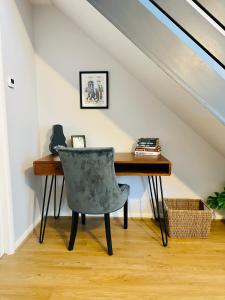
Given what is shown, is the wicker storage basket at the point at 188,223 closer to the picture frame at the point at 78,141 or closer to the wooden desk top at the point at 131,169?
the wooden desk top at the point at 131,169

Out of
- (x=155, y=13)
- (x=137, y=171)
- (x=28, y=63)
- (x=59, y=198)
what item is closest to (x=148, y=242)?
(x=137, y=171)

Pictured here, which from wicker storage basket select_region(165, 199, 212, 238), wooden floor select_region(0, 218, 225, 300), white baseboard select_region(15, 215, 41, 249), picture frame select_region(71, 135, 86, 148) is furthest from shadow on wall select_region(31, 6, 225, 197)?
white baseboard select_region(15, 215, 41, 249)

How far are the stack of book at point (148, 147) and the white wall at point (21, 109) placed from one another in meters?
1.05

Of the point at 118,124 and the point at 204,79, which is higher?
the point at 204,79

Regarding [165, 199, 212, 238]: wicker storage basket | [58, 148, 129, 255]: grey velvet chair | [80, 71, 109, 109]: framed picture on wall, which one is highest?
[80, 71, 109, 109]: framed picture on wall

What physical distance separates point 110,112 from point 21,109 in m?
0.87

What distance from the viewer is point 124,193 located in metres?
1.90

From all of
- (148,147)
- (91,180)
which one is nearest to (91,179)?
(91,180)

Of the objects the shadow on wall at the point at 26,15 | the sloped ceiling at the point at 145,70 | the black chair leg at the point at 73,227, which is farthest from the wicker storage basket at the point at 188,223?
the shadow on wall at the point at 26,15

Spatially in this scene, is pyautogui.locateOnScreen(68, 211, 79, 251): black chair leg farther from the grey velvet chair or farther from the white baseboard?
the white baseboard

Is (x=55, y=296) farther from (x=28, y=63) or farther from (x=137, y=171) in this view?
(x=28, y=63)

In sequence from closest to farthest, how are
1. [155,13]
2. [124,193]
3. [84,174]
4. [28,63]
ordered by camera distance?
[155,13]
[84,174]
[124,193]
[28,63]

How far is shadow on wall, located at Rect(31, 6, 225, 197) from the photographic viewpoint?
7.63ft

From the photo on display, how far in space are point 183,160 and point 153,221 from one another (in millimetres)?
724
